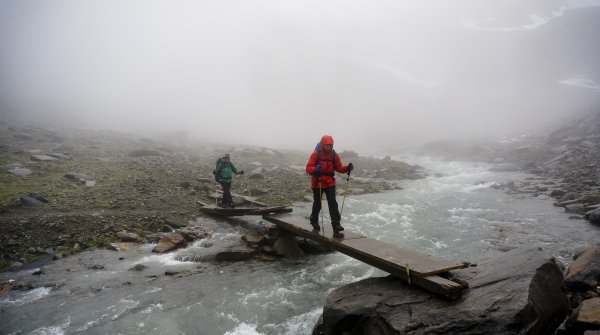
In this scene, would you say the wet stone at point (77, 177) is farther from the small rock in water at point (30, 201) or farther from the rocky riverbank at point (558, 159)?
the rocky riverbank at point (558, 159)

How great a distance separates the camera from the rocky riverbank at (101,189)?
45.5 feet

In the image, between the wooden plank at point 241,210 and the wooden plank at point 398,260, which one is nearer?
the wooden plank at point 398,260

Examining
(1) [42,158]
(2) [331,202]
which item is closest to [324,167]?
(2) [331,202]

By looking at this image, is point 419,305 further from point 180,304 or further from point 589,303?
point 180,304

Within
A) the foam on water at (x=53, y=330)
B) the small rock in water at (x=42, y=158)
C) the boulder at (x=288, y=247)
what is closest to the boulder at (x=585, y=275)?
the boulder at (x=288, y=247)

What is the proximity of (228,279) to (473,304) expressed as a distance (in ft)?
24.6

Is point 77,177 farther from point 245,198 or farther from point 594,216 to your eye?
point 594,216

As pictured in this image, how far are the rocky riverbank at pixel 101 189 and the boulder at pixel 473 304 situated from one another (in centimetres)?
1025

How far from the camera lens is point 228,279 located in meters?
11.4

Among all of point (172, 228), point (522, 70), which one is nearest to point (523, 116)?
point (522, 70)

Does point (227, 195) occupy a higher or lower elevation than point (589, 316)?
lower

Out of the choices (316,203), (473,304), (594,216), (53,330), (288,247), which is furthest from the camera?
(594,216)

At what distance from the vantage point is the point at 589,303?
656 centimetres

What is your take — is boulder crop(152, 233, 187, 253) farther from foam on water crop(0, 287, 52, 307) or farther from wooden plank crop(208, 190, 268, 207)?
wooden plank crop(208, 190, 268, 207)
